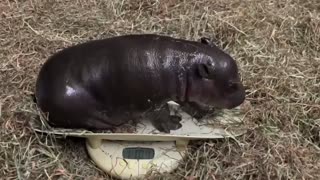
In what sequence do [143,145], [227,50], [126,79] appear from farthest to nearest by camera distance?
1. [227,50]
2. [143,145]
3. [126,79]

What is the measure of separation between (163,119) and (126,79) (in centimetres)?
22

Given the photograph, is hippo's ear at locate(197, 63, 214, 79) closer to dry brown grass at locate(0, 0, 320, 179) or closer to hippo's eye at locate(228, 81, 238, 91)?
hippo's eye at locate(228, 81, 238, 91)

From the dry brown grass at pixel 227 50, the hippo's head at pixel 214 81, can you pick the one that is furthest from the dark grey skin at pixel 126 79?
the dry brown grass at pixel 227 50

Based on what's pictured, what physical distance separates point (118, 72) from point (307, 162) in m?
0.78

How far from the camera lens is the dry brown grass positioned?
2.36 m

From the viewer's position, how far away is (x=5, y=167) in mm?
2293

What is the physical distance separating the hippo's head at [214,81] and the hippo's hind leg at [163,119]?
0.10 metres

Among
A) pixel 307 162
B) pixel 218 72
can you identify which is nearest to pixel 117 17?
pixel 218 72

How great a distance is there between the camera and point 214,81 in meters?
2.34

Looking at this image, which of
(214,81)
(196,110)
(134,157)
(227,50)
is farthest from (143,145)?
(227,50)

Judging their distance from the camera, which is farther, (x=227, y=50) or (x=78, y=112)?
(x=227, y=50)

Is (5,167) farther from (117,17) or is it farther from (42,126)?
(117,17)

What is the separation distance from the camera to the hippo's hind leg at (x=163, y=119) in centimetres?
238

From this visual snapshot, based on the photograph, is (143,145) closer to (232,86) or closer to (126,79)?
(126,79)
